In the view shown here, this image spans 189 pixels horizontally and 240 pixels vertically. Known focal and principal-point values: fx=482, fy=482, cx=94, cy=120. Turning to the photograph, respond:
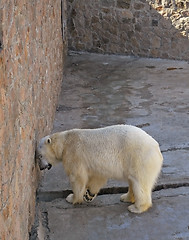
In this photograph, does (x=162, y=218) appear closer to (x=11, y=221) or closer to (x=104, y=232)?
(x=104, y=232)

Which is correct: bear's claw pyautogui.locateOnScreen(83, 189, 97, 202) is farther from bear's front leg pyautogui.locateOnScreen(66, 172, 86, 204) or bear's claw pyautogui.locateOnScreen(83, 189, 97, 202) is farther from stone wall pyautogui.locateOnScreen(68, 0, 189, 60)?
stone wall pyautogui.locateOnScreen(68, 0, 189, 60)

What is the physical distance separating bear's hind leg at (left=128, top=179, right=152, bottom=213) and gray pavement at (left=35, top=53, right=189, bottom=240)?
0.21 feet

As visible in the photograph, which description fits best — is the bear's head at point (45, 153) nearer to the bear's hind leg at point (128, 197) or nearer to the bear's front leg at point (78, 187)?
the bear's front leg at point (78, 187)

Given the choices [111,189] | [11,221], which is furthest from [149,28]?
[11,221]

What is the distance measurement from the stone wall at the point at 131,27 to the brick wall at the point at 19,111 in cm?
530

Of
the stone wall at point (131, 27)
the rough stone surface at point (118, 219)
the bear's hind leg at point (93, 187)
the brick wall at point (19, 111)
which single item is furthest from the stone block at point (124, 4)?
the bear's hind leg at point (93, 187)

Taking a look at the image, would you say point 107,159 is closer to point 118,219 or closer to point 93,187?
point 93,187

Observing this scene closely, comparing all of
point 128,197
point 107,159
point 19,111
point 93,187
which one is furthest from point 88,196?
point 19,111

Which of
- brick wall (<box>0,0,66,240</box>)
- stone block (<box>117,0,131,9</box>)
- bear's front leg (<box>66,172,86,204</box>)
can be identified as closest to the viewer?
brick wall (<box>0,0,66,240</box>)

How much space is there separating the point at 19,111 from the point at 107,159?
1101 millimetres

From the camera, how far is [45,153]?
14.3ft

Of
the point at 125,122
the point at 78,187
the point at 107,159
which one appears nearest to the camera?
the point at 107,159

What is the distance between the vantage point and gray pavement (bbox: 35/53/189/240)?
4102mm

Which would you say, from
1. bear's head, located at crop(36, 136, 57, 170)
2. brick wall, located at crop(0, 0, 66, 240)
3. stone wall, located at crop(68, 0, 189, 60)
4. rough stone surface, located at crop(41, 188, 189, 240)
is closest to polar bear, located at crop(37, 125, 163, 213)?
bear's head, located at crop(36, 136, 57, 170)
